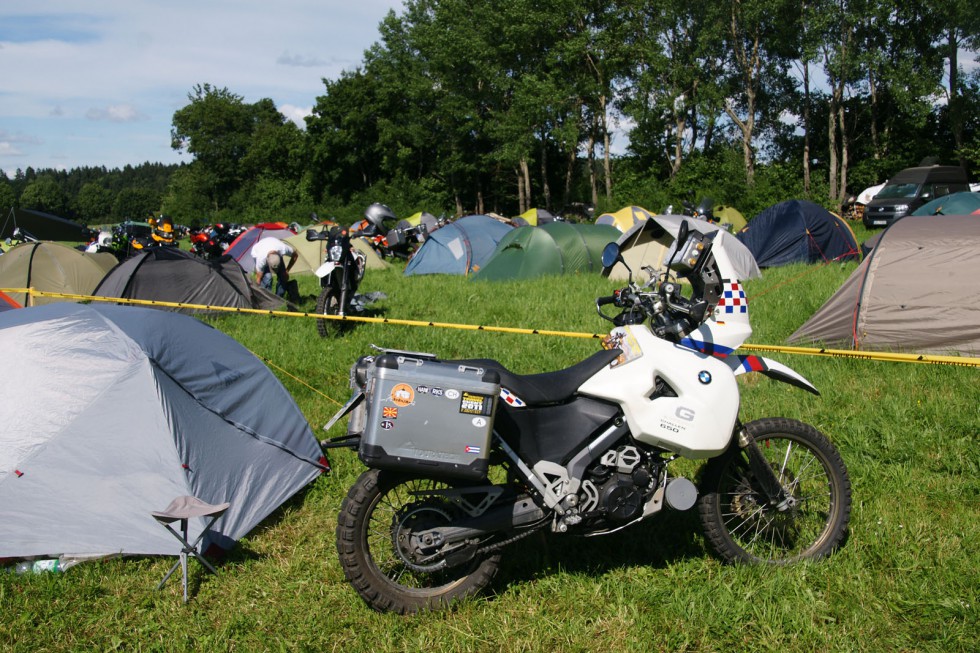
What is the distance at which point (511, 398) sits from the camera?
10.9ft

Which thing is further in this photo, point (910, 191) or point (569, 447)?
point (910, 191)

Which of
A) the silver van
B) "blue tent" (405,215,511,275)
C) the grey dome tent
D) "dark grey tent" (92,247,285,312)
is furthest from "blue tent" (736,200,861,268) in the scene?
the grey dome tent

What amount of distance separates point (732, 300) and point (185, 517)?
9.07ft

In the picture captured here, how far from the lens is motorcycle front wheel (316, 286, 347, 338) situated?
8734 mm

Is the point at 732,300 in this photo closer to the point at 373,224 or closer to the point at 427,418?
the point at 427,418

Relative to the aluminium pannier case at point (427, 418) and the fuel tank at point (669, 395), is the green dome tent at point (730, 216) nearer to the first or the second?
the fuel tank at point (669, 395)

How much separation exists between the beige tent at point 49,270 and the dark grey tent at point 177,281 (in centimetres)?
251

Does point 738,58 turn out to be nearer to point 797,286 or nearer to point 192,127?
point 797,286

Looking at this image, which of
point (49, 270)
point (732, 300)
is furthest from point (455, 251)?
point (732, 300)

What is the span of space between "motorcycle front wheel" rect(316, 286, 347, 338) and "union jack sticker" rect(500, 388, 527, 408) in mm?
5697

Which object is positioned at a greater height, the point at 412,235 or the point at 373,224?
the point at 373,224

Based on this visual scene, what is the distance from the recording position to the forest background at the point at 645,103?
29.2 metres

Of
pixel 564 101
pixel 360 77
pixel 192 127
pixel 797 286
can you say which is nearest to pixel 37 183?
pixel 192 127

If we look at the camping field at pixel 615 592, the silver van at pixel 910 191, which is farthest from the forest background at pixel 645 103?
the camping field at pixel 615 592
